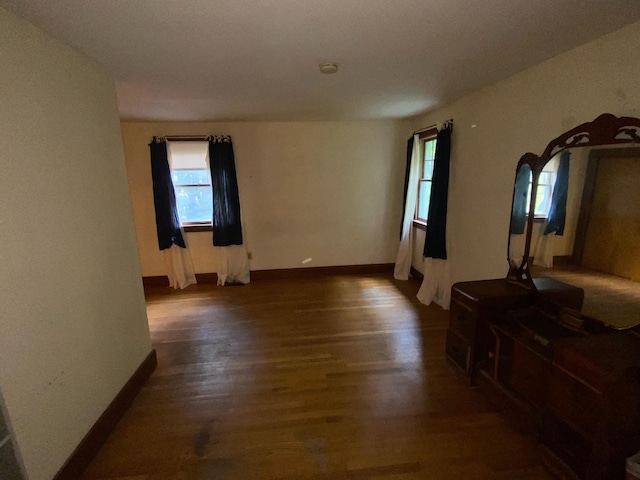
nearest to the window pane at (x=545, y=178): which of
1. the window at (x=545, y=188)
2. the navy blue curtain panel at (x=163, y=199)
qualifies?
the window at (x=545, y=188)

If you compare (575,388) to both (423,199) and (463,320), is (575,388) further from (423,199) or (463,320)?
(423,199)

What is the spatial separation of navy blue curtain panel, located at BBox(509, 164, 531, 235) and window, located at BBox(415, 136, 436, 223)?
1586mm

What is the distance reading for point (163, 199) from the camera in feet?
13.0

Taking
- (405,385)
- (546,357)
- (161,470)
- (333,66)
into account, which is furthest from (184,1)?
(405,385)

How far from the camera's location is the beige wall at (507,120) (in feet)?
5.21

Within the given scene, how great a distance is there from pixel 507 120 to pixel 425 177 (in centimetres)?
165

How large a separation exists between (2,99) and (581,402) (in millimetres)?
2780

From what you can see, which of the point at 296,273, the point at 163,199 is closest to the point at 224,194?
the point at 163,199

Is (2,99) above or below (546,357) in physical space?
above

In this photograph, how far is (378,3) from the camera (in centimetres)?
122

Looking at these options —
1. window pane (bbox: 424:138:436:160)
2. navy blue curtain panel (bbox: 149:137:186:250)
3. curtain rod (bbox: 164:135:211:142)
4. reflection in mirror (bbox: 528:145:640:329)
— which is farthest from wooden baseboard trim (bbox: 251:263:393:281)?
reflection in mirror (bbox: 528:145:640:329)

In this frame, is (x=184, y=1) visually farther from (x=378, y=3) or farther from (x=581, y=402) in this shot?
(x=581, y=402)

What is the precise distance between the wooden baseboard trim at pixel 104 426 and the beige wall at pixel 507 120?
2945mm

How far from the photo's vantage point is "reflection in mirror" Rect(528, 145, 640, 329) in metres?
1.53
